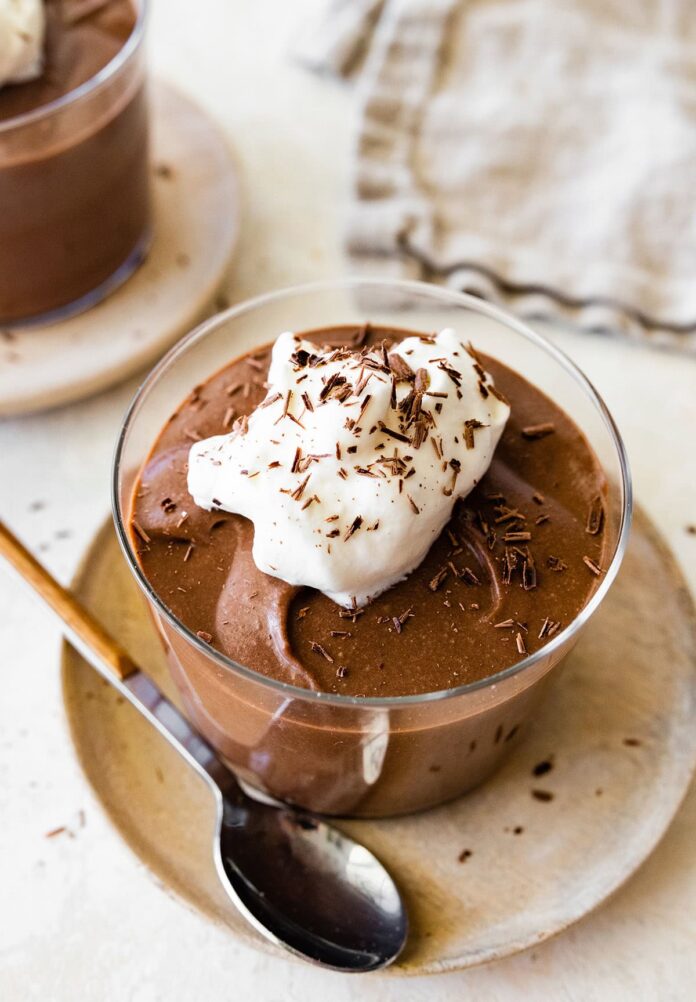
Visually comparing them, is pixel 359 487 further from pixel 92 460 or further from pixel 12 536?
pixel 92 460

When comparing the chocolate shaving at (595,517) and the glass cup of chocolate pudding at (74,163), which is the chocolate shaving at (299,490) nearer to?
the chocolate shaving at (595,517)

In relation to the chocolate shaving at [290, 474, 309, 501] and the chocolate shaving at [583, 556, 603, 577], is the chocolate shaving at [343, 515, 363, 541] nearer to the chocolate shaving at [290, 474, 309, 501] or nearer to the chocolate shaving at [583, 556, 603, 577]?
the chocolate shaving at [290, 474, 309, 501]

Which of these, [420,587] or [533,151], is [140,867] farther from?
[533,151]

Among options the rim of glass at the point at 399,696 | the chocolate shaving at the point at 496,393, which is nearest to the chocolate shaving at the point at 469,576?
the rim of glass at the point at 399,696

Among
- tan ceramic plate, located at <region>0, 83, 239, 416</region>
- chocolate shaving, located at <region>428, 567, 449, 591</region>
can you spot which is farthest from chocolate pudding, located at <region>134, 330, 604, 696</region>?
tan ceramic plate, located at <region>0, 83, 239, 416</region>

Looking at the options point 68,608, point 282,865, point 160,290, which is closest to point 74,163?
point 160,290

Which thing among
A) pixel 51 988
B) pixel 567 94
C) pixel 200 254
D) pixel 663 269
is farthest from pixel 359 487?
pixel 567 94
